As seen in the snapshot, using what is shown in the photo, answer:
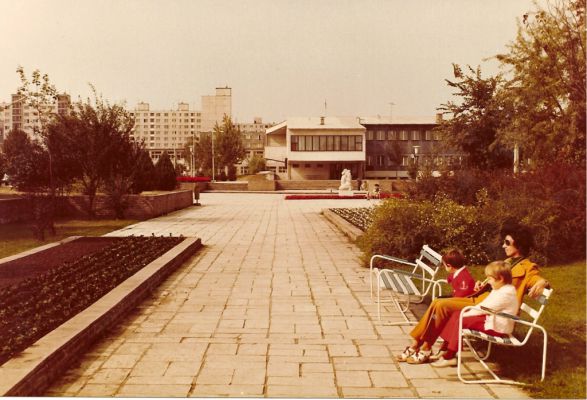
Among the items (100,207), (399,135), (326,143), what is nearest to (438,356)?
(100,207)

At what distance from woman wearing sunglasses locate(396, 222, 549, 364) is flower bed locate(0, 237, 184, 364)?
317 cm

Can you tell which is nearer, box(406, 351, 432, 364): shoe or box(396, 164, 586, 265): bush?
box(406, 351, 432, 364): shoe

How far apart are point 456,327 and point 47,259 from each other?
25.7 feet

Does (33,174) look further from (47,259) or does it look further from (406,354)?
(406,354)

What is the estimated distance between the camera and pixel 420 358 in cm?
529

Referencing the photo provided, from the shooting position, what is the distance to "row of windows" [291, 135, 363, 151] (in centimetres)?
6788

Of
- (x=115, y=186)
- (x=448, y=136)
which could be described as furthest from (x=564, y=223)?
(x=115, y=186)

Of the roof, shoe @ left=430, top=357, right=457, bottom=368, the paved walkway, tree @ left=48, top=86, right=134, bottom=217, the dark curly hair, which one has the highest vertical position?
the roof

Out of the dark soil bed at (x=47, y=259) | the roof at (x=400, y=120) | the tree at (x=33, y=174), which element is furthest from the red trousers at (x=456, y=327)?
the roof at (x=400, y=120)

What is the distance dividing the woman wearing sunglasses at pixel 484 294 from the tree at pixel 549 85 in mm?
2276

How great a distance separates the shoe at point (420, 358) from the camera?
17.4ft

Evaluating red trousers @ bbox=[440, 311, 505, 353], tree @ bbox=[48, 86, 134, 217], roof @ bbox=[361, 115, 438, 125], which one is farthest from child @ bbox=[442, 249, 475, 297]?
roof @ bbox=[361, 115, 438, 125]

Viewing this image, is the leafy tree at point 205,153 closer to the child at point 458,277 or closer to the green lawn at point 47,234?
the green lawn at point 47,234

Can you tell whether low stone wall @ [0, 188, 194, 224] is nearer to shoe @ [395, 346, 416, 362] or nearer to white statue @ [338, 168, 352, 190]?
shoe @ [395, 346, 416, 362]
